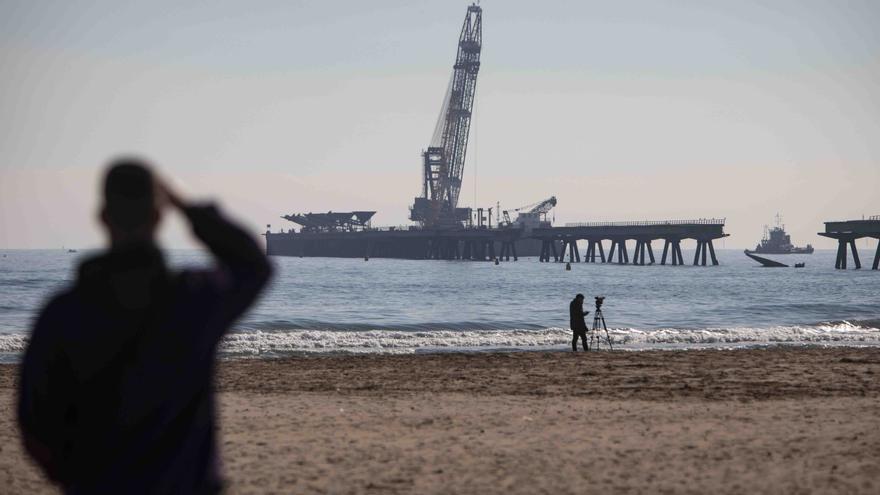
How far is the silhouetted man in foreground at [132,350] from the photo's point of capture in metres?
2.68

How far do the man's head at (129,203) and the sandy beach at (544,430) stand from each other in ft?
18.5

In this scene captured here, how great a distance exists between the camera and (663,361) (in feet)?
64.4

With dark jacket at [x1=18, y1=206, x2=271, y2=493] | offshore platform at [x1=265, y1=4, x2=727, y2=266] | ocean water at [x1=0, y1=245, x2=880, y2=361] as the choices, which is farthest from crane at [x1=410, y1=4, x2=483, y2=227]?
dark jacket at [x1=18, y1=206, x2=271, y2=493]

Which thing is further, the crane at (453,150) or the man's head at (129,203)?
the crane at (453,150)

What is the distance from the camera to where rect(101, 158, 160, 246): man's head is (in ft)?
8.69

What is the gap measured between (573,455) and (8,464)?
207 inches

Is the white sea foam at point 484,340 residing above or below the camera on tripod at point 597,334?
below

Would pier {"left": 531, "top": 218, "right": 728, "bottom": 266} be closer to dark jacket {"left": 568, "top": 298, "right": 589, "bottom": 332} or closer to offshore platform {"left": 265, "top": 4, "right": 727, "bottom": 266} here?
offshore platform {"left": 265, "top": 4, "right": 727, "bottom": 266}

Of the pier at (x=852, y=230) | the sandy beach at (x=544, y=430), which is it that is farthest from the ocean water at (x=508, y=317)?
the pier at (x=852, y=230)

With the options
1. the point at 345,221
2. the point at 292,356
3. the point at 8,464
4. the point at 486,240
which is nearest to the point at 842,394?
the point at 8,464

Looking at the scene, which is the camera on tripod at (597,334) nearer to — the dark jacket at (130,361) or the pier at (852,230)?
the dark jacket at (130,361)

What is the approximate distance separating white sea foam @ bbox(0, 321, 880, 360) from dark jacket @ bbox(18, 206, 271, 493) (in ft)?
65.6

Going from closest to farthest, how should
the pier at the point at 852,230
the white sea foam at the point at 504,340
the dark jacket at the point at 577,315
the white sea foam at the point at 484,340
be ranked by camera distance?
the dark jacket at the point at 577,315 < the white sea foam at the point at 484,340 < the white sea foam at the point at 504,340 < the pier at the point at 852,230

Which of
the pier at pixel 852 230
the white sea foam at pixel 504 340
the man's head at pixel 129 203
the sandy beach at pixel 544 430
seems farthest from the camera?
the pier at pixel 852 230
